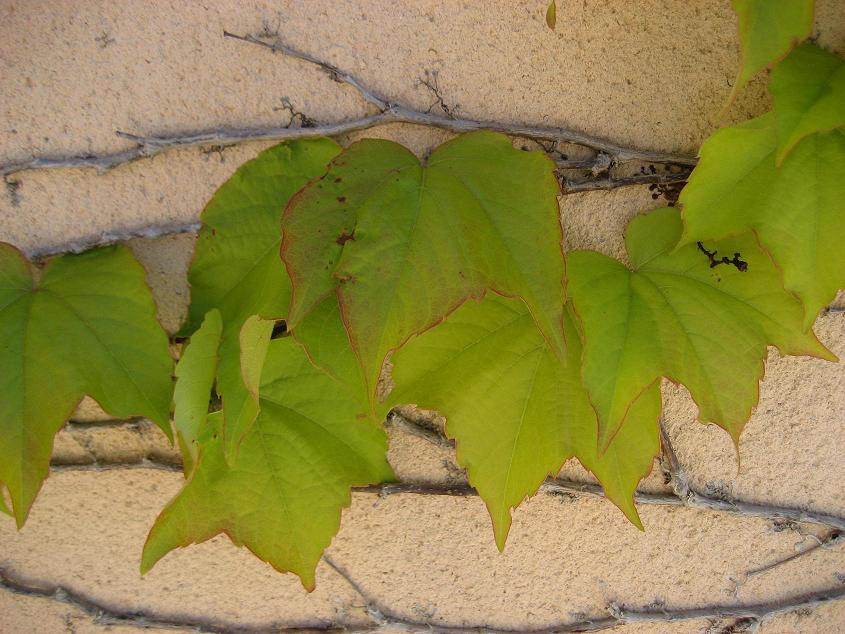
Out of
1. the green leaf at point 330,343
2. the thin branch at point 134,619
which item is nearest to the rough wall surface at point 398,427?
the thin branch at point 134,619

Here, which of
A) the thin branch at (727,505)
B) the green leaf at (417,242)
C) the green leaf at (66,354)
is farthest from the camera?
the thin branch at (727,505)

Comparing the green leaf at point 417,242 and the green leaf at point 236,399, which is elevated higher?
the green leaf at point 417,242

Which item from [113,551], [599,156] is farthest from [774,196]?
[113,551]

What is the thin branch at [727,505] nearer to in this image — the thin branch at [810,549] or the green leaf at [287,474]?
the thin branch at [810,549]

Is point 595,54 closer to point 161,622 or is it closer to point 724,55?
point 724,55

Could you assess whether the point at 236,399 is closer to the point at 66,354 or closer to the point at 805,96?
the point at 66,354

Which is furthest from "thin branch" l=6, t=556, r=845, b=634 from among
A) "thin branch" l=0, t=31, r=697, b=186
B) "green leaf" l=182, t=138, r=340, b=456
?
"thin branch" l=0, t=31, r=697, b=186

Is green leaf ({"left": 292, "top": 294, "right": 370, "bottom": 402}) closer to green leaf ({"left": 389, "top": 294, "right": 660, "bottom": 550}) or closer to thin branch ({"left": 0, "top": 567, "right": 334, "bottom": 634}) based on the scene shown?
green leaf ({"left": 389, "top": 294, "right": 660, "bottom": 550})
